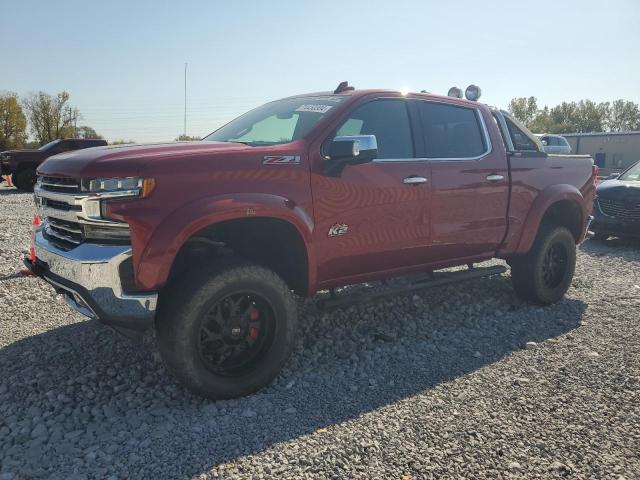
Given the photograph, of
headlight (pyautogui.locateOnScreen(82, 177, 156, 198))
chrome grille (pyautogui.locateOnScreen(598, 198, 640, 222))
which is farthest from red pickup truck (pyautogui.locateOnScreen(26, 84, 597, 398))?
chrome grille (pyautogui.locateOnScreen(598, 198, 640, 222))

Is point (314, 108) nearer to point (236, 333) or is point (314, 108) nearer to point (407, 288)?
point (407, 288)

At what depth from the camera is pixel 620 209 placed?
860 centimetres

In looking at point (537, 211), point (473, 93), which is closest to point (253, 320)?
point (537, 211)

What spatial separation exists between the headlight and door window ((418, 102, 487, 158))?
2260mm

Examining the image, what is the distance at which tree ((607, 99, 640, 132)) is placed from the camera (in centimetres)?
10012

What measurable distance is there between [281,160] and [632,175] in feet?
28.0

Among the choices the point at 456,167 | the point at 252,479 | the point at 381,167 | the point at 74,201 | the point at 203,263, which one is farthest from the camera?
the point at 456,167

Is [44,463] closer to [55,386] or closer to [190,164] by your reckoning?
[55,386]

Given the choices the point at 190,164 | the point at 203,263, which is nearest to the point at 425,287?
the point at 203,263

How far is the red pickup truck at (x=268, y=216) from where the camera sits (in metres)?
2.89

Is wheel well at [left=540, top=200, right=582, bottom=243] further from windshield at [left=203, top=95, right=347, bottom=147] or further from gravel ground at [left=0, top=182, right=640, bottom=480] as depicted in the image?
windshield at [left=203, top=95, right=347, bottom=147]

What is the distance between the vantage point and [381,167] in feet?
12.6

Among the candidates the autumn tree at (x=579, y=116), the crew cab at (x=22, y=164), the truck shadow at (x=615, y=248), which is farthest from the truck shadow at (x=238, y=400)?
the autumn tree at (x=579, y=116)

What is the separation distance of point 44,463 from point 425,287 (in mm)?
2936
